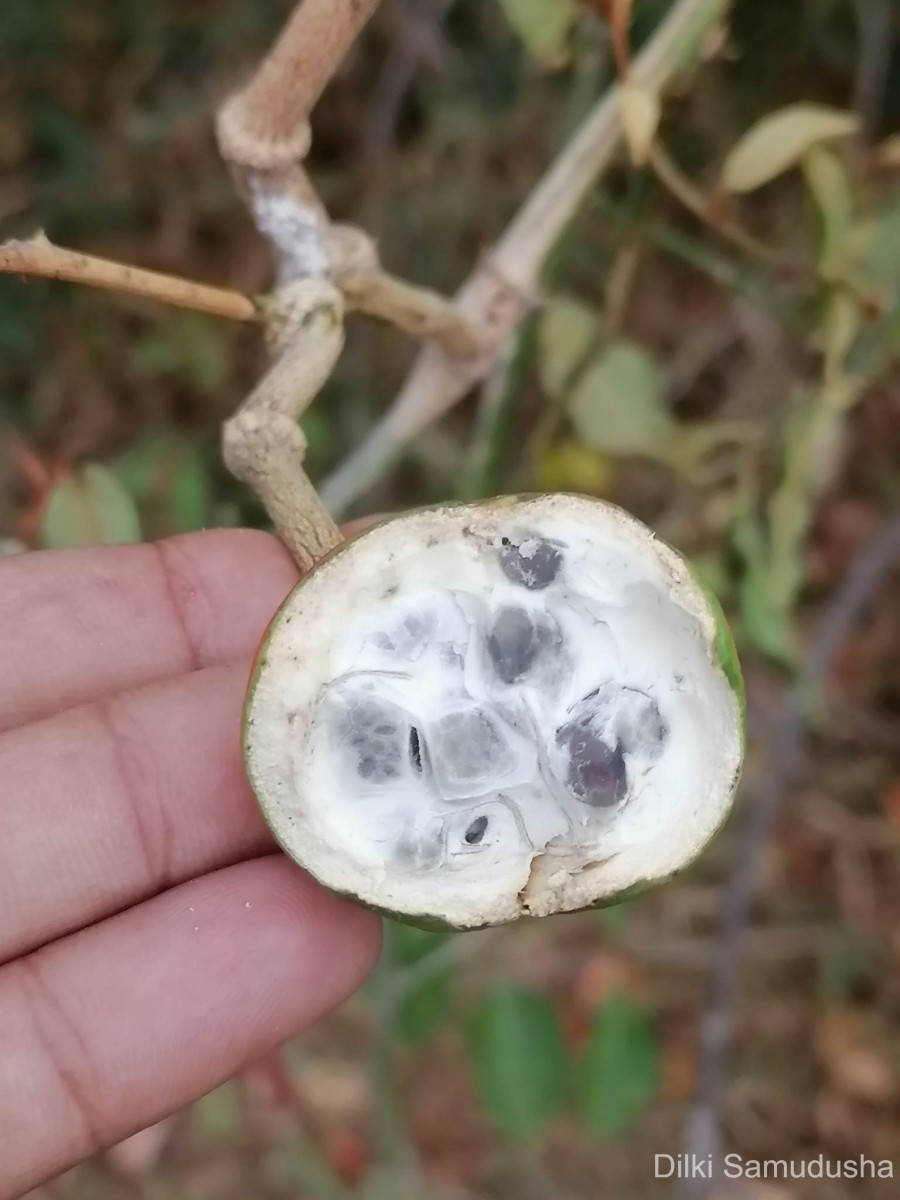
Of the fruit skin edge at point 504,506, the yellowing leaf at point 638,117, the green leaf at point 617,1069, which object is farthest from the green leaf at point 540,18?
the green leaf at point 617,1069

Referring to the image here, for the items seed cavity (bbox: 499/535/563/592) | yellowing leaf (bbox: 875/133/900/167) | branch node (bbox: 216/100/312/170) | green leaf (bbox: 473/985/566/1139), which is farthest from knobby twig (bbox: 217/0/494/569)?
green leaf (bbox: 473/985/566/1139)

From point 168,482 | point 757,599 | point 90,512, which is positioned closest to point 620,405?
point 757,599

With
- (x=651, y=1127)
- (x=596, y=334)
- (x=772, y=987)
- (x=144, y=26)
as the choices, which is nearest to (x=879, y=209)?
(x=596, y=334)

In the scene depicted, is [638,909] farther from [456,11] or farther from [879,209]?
[456,11]

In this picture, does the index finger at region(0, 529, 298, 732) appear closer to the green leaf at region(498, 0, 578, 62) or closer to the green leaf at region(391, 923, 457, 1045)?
the green leaf at region(391, 923, 457, 1045)

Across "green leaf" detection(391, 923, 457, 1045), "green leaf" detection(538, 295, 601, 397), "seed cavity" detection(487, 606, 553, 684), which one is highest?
"green leaf" detection(538, 295, 601, 397)

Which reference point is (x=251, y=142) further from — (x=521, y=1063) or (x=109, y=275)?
(x=521, y=1063)
